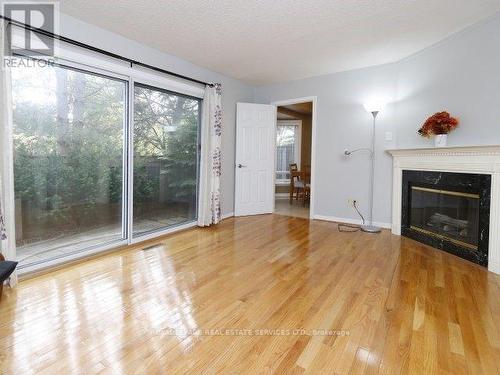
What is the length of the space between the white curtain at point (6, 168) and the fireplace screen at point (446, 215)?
434 centimetres

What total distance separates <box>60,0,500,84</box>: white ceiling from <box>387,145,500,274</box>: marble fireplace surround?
1320 millimetres

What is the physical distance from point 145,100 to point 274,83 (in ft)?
8.61

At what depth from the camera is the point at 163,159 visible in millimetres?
3844

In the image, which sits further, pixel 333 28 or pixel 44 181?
pixel 333 28

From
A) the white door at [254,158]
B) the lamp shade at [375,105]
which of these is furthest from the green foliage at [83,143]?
the lamp shade at [375,105]

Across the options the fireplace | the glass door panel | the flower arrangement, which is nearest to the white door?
the glass door panel

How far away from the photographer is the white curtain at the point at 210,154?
14.1ft

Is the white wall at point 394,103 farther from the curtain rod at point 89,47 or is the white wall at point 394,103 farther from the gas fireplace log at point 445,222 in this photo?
the curtain rod at point 89,47

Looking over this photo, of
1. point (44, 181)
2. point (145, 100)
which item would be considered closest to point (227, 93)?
point (145, 100)

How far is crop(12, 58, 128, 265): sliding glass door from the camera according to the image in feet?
8.39

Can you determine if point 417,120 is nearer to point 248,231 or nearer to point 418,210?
point 418,210

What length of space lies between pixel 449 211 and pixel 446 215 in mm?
69

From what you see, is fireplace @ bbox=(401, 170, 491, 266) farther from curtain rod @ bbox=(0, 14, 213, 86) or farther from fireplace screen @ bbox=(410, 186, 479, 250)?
curtain rod @ bbox=(0, 14, 213, 86)

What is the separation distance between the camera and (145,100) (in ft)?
11.7
